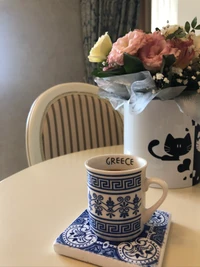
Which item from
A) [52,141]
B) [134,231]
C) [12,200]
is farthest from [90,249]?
[52,141]

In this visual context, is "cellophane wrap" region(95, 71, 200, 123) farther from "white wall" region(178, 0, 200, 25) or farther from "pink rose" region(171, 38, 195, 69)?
"white wall" region(178, 0, 200, 25)

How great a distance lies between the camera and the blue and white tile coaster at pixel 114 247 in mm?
510

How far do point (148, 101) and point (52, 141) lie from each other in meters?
0.70

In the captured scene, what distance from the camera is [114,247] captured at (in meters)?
0.54

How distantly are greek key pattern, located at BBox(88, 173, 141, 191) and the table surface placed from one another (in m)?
0.13

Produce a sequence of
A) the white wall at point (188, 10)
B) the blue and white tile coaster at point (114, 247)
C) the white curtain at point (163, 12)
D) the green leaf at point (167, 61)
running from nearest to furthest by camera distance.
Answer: the blue and white tile coaster at point (114, 247), the green leaf at point (167, 61), the white wall at point (188, 10), the white curtain at point (163, 12)

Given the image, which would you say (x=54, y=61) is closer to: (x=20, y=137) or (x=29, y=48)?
(x=29, y=48)

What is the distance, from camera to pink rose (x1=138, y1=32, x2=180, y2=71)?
725 millimetres

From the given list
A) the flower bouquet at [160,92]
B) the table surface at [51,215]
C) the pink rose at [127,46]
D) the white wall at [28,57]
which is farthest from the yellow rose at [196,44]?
the white wall at [28,57]

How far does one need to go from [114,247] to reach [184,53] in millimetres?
457

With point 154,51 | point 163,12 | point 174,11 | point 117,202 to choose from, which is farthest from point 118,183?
point 163,12

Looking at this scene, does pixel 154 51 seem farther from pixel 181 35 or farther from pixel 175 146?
pixel 175 146

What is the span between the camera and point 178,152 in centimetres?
80

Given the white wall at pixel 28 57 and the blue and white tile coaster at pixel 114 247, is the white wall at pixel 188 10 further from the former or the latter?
the blue and white tile coaster at pixel 114 247
